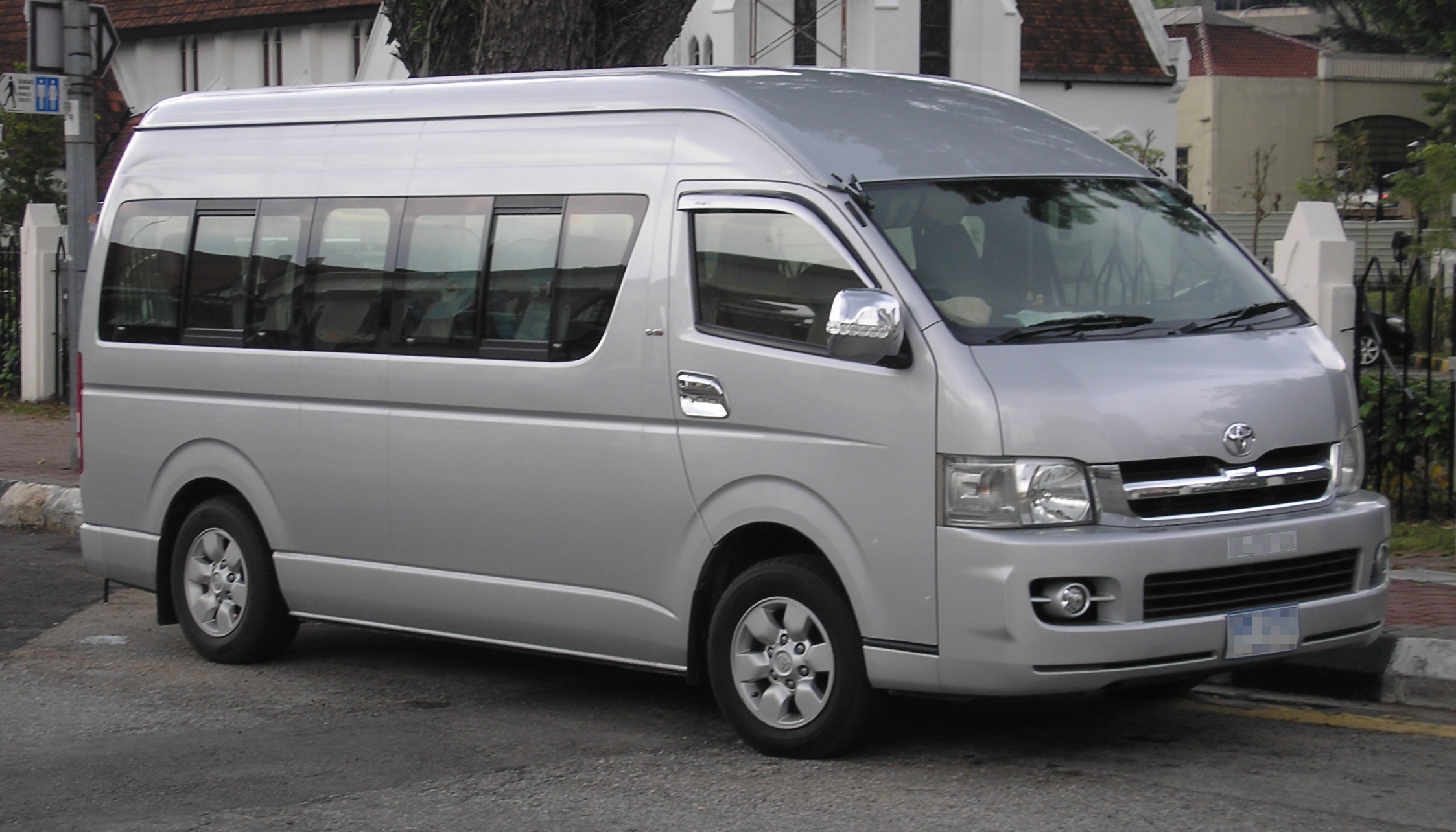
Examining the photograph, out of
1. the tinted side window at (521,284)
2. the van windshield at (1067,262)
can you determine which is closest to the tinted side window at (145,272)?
the tinted side window at (521,284)

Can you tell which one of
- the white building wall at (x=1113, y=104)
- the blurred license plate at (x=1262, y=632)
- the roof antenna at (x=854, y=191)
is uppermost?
the white building wall at (x=1113, y=104)

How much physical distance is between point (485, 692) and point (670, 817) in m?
2.23

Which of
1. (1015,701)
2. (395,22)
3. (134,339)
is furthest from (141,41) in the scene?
(1015,701)

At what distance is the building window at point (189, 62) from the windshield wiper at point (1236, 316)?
39913 mm

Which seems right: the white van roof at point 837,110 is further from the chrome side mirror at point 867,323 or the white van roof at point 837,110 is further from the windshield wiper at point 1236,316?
the windshield wiper at point 1236,316

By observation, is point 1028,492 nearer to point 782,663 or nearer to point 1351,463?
point 782,663

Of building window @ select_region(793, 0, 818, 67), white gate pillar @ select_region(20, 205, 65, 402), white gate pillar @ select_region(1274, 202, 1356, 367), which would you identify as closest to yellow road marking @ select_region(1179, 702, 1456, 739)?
white gate pillar @ select_region(1274, 202, 1356, 367)

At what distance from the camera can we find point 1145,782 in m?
6.11

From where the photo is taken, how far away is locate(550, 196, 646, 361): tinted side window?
6.99 m

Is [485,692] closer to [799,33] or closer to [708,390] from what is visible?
[708,390]

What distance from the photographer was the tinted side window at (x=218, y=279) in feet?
27.7

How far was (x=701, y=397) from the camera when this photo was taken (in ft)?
21.8

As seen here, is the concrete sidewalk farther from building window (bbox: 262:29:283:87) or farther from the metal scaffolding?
building window (bbox: 262:29:283:87)

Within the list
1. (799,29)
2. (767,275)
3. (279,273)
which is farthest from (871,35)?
(767,275)
